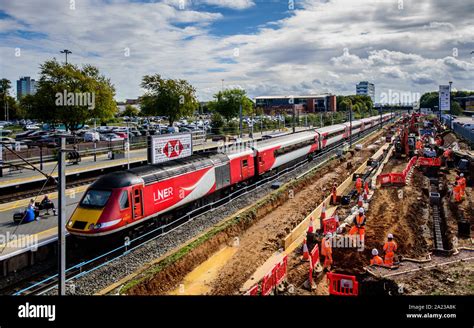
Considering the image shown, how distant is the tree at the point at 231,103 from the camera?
2532 inches

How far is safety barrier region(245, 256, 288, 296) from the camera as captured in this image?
1115 centimetres

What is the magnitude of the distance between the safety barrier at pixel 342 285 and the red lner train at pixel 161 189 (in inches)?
296

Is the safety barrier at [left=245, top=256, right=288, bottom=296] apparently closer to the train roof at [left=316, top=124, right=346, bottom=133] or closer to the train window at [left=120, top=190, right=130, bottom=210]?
the train window at [left=120, top=190, right=130, bottom=210]

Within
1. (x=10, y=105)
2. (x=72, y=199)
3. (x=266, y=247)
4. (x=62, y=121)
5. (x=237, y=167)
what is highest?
(x=10, y=105)

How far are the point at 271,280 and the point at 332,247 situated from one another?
190 inches

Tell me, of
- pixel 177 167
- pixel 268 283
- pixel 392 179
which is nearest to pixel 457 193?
pixel 392 179

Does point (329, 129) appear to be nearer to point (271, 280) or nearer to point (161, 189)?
point (161, 189)

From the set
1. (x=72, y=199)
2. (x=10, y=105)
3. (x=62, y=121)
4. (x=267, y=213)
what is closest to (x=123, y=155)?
(x=62, y=121)

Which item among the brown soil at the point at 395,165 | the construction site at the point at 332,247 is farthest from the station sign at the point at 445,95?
the construction site at the point at 332,247

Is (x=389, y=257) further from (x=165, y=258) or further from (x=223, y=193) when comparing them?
(x=223, y=193)

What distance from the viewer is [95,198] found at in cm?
1428

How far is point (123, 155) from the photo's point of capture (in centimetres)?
Answer: 3581

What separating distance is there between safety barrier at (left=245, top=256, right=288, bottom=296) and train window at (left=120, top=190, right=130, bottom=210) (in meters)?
5.59
